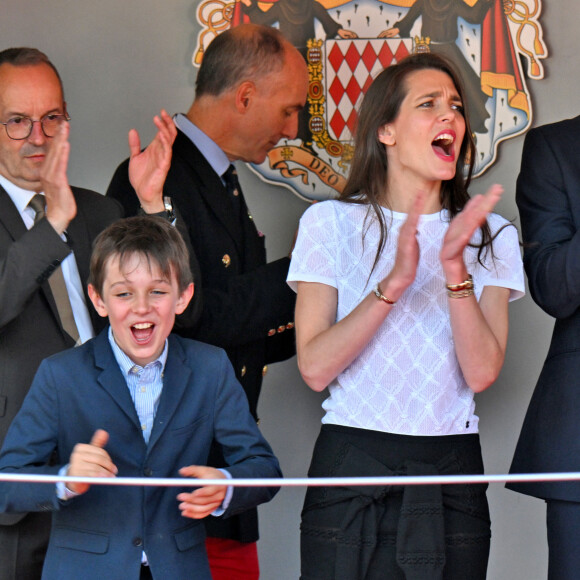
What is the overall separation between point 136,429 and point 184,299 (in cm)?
35

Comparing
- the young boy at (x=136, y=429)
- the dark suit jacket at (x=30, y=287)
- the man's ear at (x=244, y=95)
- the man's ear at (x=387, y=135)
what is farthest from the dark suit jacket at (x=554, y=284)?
the dark suit jacket at (x=30, y=287)

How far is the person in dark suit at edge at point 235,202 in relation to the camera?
10.4 feet

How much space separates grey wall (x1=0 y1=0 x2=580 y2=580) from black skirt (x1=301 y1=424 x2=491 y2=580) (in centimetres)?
163

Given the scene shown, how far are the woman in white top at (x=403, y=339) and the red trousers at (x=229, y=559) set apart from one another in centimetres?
88

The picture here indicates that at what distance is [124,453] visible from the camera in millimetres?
2516

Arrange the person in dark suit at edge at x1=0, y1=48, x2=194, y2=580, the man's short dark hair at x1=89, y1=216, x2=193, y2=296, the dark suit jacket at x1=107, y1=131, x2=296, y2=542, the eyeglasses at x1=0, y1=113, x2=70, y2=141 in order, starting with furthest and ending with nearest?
the dark suit jacket at x1=107, y1=131, x2=296, y2=542 < the eyeglasses at x1=0, y1=113, x2=70, y2=141 < the person in dark suit at edge at x1=0, y1=48, x2=194, y2=580 < the man's short dark hair at x1=89, y1=216, x2=193, y2=296

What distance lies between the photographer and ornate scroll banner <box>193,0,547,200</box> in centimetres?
409

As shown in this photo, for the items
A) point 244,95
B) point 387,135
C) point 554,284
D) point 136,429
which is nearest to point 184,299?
point 136,429

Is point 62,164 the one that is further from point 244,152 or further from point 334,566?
point 334,566

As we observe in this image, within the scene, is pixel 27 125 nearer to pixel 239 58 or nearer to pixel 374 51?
pixel 239 58

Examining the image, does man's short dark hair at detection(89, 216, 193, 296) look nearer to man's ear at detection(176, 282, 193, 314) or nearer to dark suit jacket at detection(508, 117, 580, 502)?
man's ear at detection(176, 282, 193, 314)

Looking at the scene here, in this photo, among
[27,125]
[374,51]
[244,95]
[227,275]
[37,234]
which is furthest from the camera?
[374,51]

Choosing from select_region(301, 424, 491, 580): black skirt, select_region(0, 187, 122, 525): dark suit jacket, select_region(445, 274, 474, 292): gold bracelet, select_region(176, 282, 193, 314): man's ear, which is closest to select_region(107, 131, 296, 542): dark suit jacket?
select_region(0, 187, 122, 525): dark suit jacket

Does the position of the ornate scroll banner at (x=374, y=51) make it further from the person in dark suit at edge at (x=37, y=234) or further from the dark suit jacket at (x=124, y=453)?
the dark suit jacket at (x=124, y=453)
